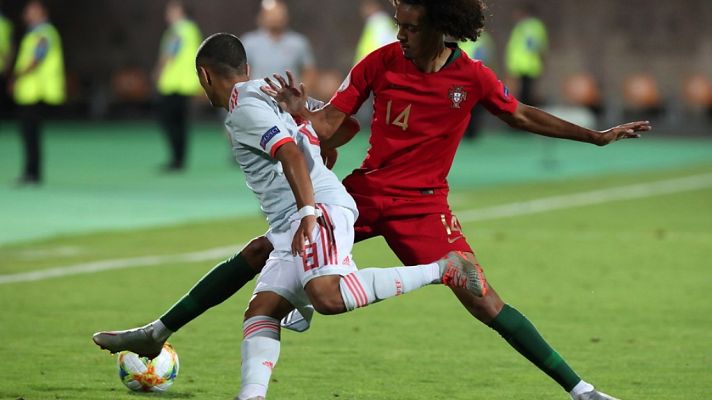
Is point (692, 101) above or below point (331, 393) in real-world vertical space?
above

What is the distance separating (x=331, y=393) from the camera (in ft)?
22.4

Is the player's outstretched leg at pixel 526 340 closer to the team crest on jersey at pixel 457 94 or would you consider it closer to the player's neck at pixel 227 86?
the team crest on jersey at pixel 457 94

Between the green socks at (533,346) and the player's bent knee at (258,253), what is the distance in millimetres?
1119

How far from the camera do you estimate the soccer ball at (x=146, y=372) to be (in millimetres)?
6746

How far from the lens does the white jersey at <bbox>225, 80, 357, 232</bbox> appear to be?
606 centimetres

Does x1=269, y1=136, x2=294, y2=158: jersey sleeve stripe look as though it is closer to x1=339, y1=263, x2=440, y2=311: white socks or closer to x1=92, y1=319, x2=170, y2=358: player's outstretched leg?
x1=339, y1=263, x2=440, y2=311: white socks

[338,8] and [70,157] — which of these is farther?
[338,8]

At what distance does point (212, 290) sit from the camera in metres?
6.80

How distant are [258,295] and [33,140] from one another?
38.9ft

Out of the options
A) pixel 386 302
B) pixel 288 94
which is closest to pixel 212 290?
pixel 288 94

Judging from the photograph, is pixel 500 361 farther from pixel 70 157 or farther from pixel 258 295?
pixel 70 157

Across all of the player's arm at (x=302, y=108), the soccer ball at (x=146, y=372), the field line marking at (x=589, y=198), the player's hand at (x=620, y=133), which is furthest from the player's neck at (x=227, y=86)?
the field line marking at (x=589, y=198)

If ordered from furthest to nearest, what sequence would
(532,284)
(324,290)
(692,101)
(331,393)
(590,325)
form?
(692,101)
(532,284)
(590,325)
(331,393)
(324,290)

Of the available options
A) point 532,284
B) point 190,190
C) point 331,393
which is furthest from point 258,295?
point 190,190
